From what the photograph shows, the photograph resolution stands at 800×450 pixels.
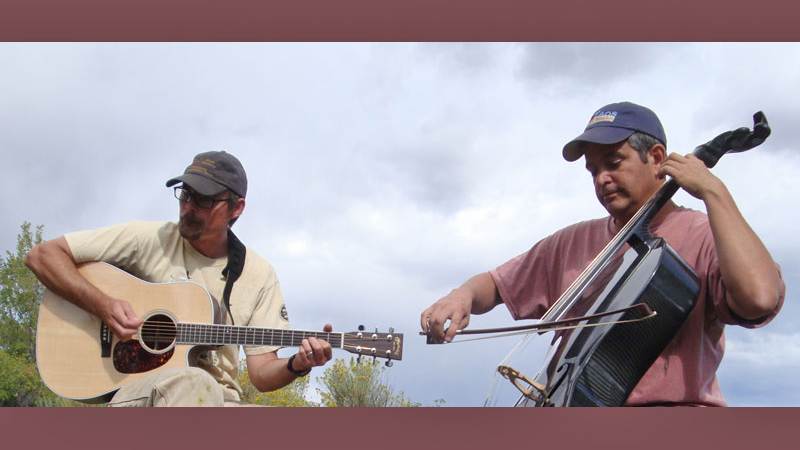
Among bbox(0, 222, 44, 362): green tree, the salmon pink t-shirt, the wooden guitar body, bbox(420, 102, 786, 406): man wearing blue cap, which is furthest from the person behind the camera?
bbox(0, 222, 44, 362): green tree

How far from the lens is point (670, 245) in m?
2.63

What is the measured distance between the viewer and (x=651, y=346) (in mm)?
2346

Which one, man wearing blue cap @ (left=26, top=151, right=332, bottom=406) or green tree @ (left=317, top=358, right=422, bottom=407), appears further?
green tree @ (left=317, top=358, right=422, bottom=407)

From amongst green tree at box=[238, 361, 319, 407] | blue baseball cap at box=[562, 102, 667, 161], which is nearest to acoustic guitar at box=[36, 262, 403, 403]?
blue baseball cap at box=[562, 102, 667, 161]

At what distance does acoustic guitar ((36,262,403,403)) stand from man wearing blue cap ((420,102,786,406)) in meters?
0.81

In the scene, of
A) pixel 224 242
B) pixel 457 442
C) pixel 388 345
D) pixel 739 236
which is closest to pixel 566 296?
pixel 739 236

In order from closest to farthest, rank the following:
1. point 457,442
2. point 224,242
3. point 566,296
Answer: point 457,442 → point 566,296 → point 224,242

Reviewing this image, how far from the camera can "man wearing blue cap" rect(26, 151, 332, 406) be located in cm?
348

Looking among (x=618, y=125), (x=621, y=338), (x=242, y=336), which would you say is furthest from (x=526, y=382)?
(x=242, y=336)

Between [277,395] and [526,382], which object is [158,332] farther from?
[277,395]

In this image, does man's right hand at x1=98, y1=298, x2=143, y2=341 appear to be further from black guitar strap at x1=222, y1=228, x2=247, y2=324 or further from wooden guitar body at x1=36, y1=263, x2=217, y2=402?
black guitar strap at x1=222, y1=228, x2=247, y2=324

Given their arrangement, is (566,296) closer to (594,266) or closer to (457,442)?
(594,266)

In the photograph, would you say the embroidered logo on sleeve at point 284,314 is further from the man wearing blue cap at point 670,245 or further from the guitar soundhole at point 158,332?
the man wearing blue cap at point 670,245

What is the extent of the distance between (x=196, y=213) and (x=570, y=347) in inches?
82.1
